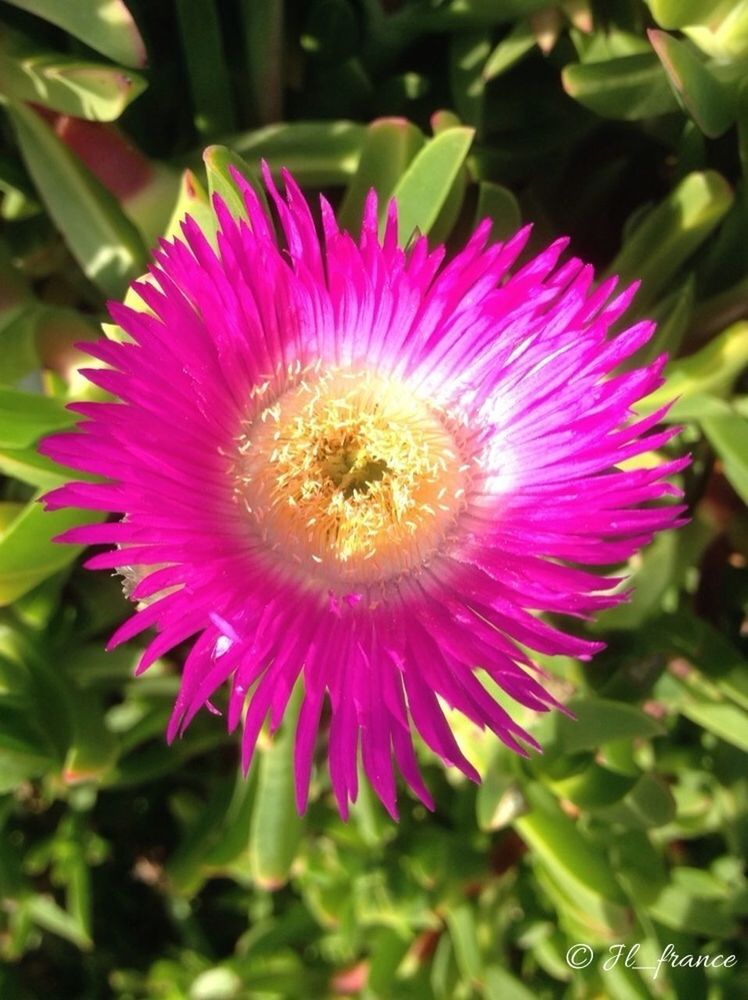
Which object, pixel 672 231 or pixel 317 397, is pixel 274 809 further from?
pixel 672 231

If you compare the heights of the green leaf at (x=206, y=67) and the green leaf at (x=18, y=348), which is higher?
the green leaf at (x=206, y=67)

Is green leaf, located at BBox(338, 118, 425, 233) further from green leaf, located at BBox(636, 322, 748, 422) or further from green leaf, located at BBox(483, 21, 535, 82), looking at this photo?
green leaf, located at BBox(636, 322, 748, 422)

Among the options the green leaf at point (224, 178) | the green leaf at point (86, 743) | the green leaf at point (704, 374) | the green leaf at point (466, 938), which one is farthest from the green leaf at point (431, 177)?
the green leaf at point (466, 938)

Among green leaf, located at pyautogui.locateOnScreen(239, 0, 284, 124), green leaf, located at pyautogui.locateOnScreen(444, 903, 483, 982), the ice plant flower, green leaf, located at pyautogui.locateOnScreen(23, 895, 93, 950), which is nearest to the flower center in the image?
the ice plant flower

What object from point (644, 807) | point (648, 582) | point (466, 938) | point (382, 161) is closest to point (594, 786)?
point (644, 807)

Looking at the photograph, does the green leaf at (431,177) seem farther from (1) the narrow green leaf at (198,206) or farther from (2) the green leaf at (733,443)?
(2) the green leaf at (733,443)

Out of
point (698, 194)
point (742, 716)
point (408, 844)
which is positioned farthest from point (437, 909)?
point (698, 194)

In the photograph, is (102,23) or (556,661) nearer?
(102,23)
